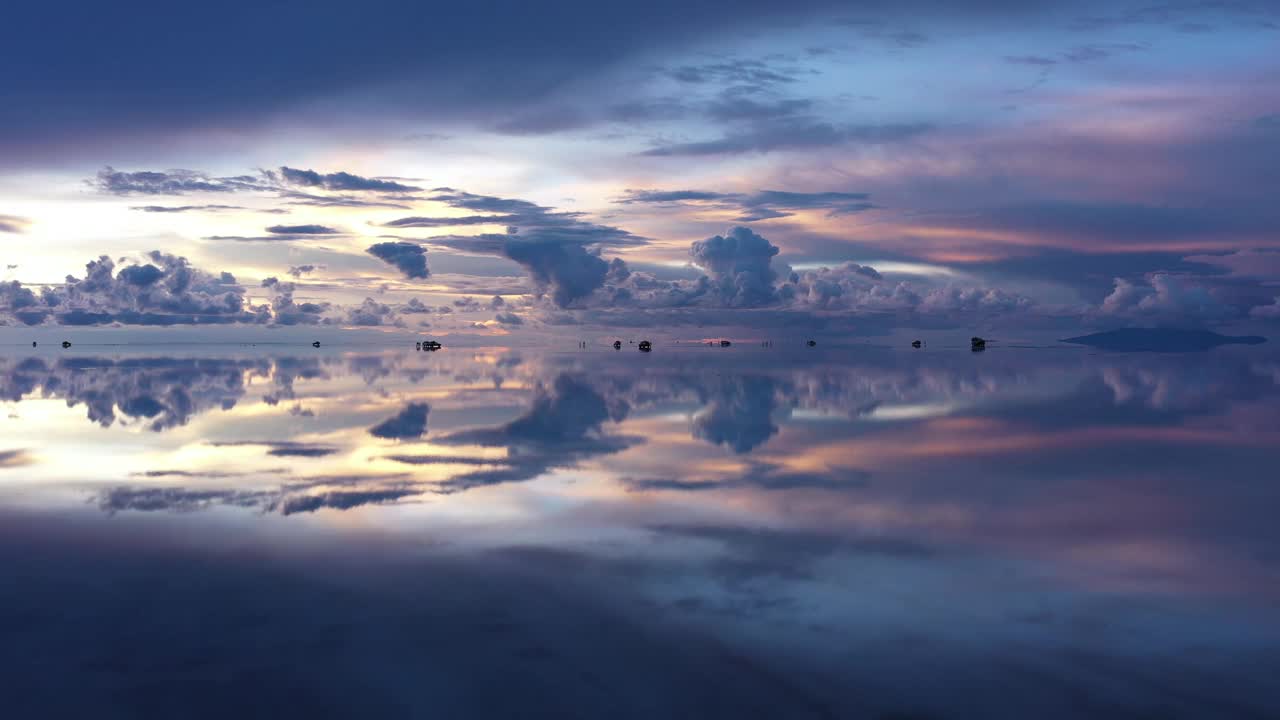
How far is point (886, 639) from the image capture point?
1816cm

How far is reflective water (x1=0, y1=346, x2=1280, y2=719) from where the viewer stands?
623 inches

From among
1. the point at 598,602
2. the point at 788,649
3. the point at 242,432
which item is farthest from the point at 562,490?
the point at 242,432

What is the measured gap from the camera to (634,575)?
22641mm

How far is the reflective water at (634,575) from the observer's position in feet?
52.0

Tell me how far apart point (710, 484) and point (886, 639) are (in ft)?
58.6

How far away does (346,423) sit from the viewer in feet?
186

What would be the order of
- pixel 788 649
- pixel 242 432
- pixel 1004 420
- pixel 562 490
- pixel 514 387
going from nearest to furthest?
1. pixel 788 649
2. pixel 562 490
3. pixel 242 432
4. pixel 1004 420
5. pixel 514 387

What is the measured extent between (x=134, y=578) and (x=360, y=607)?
6.30 meters

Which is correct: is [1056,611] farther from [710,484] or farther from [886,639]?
[710,484]

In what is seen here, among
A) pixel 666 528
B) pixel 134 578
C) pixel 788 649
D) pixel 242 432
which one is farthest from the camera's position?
pixel 242 432

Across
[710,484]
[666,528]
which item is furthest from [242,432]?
[666,528]

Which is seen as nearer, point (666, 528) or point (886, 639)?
point (886, 639)

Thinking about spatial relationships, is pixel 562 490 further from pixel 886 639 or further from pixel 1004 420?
pixel 1004 420

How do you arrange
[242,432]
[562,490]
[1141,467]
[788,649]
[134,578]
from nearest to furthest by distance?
1. [788,649]
2. [134,578]
3. [562,490]
4. [1141,467]
5. [242,432]
